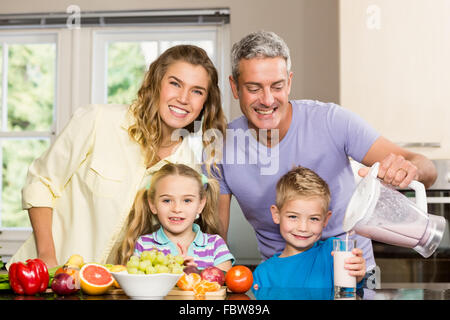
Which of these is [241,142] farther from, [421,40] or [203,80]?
[421,40]

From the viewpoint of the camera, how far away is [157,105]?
167 cm

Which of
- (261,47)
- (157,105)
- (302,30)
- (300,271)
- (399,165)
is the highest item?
(302,30)

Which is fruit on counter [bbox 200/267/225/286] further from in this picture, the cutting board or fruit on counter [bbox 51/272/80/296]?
fruit on counter [bbox 51/272/80/296]

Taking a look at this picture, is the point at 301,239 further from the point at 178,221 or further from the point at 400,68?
the point at 400,68

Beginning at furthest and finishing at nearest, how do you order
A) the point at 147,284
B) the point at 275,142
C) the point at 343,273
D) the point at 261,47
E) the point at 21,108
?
the point at 21,108 → the point at 275,142 → the point at 261,47 → the point at 343,273 → the point at 147,284

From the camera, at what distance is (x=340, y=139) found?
1695 mm

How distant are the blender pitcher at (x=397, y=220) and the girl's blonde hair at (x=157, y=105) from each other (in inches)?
27.3

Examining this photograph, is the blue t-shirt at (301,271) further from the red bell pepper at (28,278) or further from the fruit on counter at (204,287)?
the red bell pepper at (28,278)

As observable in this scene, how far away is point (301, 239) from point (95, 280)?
61cm

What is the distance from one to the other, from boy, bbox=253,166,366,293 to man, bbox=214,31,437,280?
169mm

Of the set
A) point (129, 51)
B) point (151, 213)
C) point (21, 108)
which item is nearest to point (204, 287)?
point (151, 213)

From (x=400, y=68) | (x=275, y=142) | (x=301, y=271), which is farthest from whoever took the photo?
(x=400, y=68)

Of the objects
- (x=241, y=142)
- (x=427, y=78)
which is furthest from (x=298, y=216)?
(x=427, y=78)

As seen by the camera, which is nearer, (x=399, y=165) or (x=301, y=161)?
(x=399, y=165)
